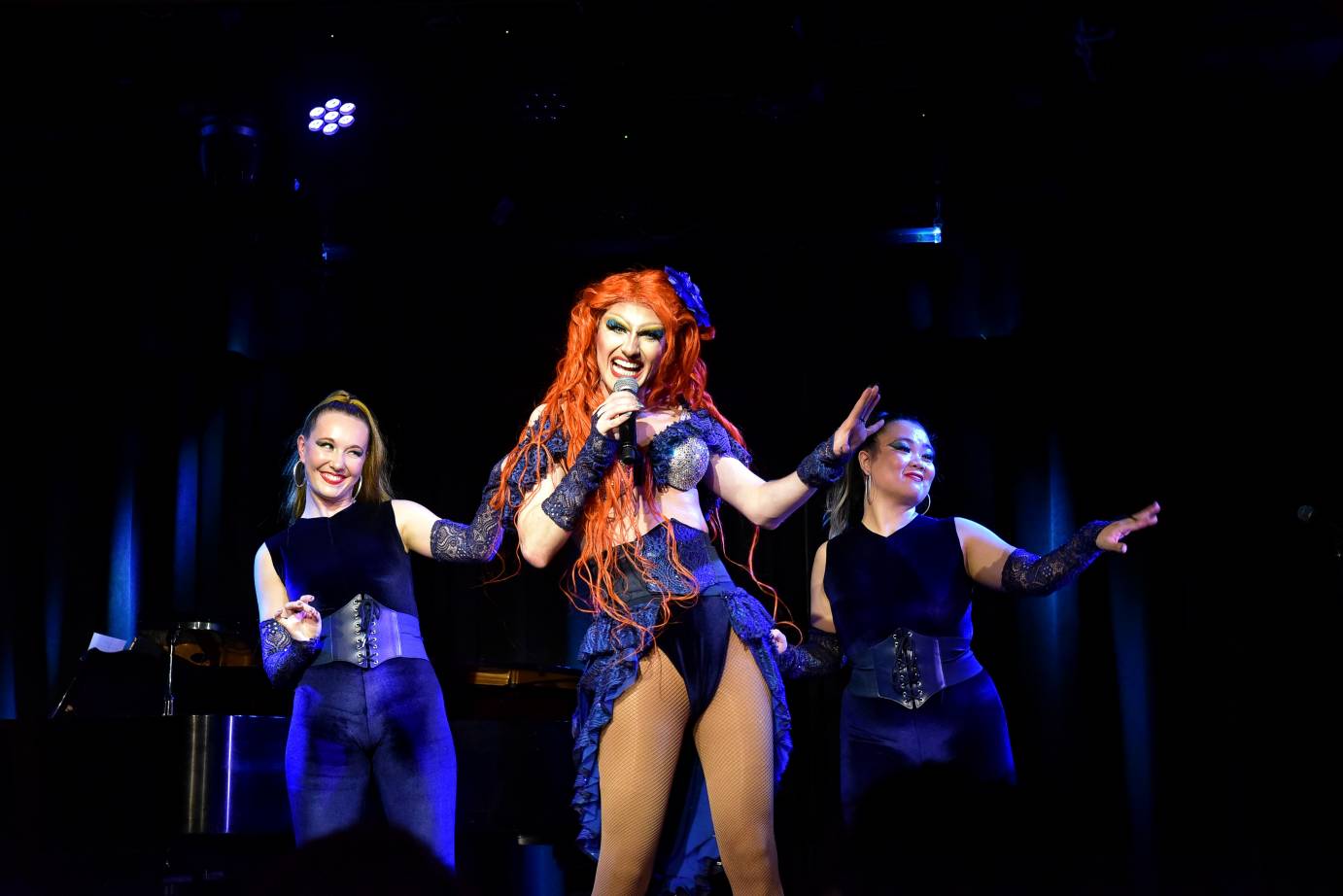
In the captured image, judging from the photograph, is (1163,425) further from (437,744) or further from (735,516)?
(437,744)

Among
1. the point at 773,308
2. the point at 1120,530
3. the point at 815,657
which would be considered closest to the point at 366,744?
the point at 815,657

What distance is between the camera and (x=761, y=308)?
590cm

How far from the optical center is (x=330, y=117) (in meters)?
5.06

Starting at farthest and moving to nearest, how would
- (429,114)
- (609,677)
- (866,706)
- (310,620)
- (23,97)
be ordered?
(23,97) < (429,114) < (866,706) < (310,620) < (609,677)

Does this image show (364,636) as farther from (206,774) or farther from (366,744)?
(206,774)

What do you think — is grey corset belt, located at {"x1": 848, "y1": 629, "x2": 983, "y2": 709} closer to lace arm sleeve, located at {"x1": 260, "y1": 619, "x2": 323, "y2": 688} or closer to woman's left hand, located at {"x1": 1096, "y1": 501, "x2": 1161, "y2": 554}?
woman's left hand, located at {"x1": 1096, "y1": 501, "x2": 1161, "y2": 554}

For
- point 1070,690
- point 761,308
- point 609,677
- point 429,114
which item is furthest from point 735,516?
point 609,677

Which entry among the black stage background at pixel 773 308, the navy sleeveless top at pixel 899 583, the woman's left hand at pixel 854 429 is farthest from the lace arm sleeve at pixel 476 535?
the black stage background at pixel 773 308

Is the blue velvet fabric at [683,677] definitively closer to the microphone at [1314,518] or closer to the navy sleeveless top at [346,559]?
the navy sleeveless top at [346,559]

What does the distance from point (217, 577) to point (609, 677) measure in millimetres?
3787

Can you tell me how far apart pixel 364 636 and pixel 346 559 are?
277 millimetres

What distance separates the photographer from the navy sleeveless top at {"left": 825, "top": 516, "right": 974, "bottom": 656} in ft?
14.0

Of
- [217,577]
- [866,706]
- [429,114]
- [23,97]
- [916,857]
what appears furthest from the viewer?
[217,577]

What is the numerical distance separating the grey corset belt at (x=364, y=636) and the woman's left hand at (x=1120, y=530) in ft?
7.22
